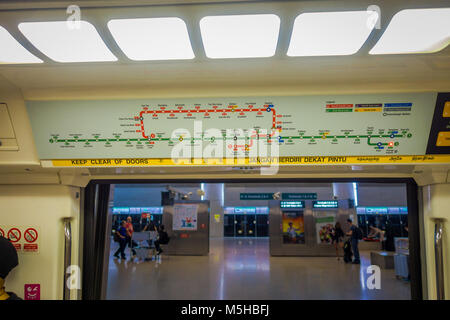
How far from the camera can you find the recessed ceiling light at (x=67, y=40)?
1.23 meters

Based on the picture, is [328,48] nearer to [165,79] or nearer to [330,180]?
[165,79]

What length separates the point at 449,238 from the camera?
2.14 meters

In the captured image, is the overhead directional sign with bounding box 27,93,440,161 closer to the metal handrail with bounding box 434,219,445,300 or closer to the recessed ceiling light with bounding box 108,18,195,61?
the recessed ceiling light with bounding box 108,18,195,61

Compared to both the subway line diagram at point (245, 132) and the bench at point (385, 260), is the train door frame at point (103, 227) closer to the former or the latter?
the subway line diagram at point (245, 132)

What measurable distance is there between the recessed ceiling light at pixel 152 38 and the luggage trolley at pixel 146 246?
9.33 meters

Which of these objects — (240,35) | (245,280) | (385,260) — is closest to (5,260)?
(240,35)

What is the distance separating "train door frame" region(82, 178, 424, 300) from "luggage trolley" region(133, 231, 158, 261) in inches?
295

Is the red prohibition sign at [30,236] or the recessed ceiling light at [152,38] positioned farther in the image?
the red prohibition sign at [30,236]

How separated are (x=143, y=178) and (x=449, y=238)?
225cm

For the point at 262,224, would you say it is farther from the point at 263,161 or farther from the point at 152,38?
the point at 152,38

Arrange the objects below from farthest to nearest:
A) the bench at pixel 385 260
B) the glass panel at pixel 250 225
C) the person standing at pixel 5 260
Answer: the glass panel at pixel 250 225 → the bench at pixel 385 260 → the person standing at pixel 5 260

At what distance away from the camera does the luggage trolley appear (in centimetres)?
1020

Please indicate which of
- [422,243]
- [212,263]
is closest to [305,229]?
[212,263]

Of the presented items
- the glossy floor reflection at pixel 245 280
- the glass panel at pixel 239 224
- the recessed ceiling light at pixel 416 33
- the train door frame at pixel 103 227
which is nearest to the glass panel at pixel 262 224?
the glass panel at pixel 239 224
